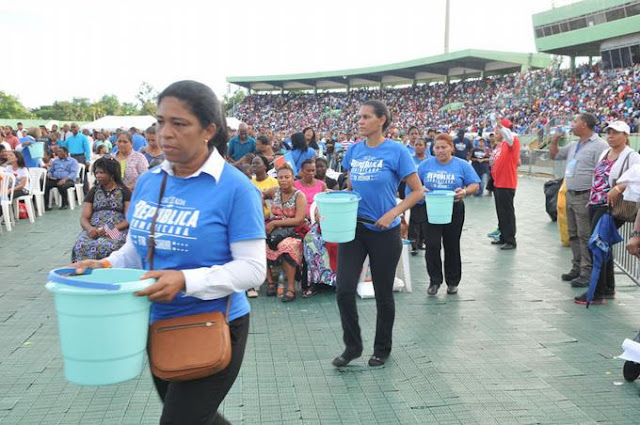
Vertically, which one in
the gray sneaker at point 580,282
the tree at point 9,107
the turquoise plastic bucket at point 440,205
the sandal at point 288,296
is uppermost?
the tree at point 9,107

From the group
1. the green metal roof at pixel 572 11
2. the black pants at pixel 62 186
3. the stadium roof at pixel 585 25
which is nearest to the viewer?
the black pants at pixel 62 186

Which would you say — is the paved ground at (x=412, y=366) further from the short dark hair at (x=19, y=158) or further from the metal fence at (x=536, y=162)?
the metal fence at (x=536, y=162)

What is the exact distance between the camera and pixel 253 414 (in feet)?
10.8

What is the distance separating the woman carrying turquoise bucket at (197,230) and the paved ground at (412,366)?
1.50m

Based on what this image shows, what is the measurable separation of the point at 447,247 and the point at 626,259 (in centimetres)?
190

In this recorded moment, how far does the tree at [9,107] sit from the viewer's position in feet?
251

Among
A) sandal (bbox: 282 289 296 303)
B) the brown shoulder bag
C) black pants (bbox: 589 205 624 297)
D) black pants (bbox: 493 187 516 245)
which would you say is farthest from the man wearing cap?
the brown shoulder bag

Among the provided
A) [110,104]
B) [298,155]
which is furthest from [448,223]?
[110,104]

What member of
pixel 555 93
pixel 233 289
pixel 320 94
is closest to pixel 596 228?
pixel 233 289

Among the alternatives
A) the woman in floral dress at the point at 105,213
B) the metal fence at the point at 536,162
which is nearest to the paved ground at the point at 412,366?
the woman in floral dress at the point at 105,213

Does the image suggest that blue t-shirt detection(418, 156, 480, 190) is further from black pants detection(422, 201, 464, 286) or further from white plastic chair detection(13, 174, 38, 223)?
white plastic chair detection(13, 174, 38, 223)

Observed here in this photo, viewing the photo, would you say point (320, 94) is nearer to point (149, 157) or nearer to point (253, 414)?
point (149, 157)

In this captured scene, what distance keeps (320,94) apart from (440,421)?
2213 inches

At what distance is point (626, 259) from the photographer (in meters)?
5.91
